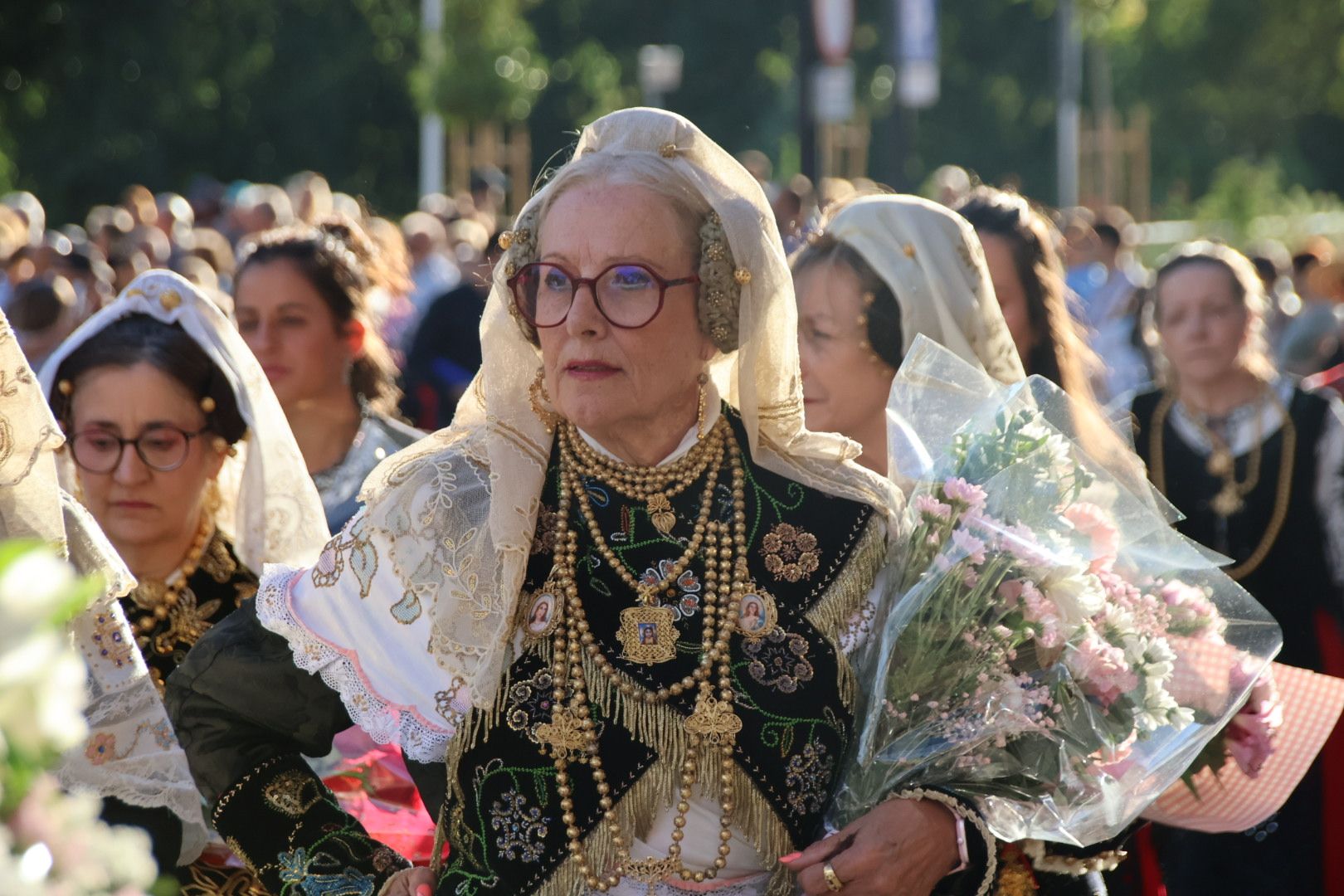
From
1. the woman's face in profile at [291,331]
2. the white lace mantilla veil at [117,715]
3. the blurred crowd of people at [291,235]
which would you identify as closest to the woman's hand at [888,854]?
the blurred crowd of people at [291,235]

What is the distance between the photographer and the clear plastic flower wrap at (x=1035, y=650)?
271cm

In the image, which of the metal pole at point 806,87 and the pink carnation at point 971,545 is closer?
the pink carnation at point 971,545

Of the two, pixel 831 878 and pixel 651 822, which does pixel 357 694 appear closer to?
pixel 651 822

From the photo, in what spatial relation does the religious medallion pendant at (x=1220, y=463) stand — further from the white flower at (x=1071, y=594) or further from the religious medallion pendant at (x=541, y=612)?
the religious medallion pendant at (x=541, y=612)

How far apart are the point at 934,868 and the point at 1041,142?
4187 centimetres

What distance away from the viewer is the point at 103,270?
1042 cm

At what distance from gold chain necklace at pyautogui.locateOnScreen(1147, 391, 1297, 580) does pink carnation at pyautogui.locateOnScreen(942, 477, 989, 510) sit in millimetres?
2992

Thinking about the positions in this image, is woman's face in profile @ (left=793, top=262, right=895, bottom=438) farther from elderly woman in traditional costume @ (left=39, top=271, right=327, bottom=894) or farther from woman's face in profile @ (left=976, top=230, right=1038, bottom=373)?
elderly woman in traditional costume @ (left=39, top=271, right=327, bottom=894)

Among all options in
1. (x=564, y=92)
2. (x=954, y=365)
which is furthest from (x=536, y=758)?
(x=564, y=92)

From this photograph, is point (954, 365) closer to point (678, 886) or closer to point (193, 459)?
point (678, 886)

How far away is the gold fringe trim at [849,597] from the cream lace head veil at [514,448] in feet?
0.24

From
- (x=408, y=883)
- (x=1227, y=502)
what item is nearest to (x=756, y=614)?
(x=408, y=883)

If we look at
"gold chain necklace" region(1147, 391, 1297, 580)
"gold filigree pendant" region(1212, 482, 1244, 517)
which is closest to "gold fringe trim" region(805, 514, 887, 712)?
"gold chain necklace" region(1147, 391, 1297, 580)

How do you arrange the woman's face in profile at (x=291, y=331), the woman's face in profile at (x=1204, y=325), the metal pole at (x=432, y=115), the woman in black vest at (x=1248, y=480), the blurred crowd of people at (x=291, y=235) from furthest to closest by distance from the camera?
1. the metal pole at (x=432, y=115)
2. the blurred crowd of people at (x=291, y=235)
3. the woman's face in profile at (x=1204, y=325)
4. the woman in black vest at (x=1248, y=480)
5. the woman's face in profile at (x=291, y=331)
